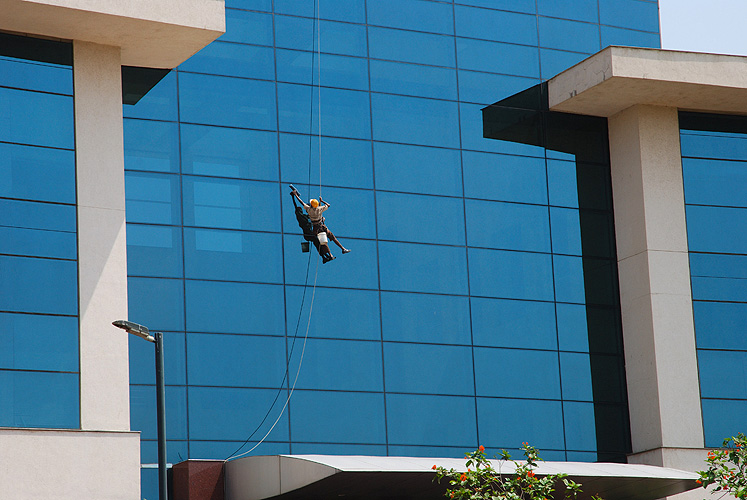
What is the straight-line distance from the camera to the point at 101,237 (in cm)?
2433

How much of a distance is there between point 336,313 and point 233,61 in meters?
6.92

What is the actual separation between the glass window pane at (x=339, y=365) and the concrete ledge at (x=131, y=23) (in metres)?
7.69

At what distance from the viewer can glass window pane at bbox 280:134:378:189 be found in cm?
2817

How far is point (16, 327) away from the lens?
23.1m

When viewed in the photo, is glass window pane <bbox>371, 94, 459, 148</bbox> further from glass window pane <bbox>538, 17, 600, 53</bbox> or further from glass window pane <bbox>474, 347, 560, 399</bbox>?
glass window pane <bbox>474, 347, 560, 399</bbox>

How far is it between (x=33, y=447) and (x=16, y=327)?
2.57 meters

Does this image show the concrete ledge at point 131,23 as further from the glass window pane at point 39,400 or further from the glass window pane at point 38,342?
the glass window pane at point 39,400

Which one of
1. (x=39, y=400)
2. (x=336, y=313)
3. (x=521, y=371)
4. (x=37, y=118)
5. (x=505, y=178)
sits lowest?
(x=39, y=400)

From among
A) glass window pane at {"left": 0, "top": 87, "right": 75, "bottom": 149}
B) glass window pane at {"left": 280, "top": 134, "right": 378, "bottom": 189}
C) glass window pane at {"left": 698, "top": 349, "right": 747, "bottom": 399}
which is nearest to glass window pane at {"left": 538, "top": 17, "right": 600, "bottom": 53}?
glass window pane at {"left": 280, "top": 134, "right": 378, "bottom": 189}

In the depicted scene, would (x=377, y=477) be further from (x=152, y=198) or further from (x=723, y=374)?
(x=723, y=374)

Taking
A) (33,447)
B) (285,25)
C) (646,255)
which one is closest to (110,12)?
(285,25)

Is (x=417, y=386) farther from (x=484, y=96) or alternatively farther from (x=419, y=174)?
(x=484, y=96)

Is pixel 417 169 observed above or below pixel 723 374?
above

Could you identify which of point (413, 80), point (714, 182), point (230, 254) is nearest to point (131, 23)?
point (230, 254)
